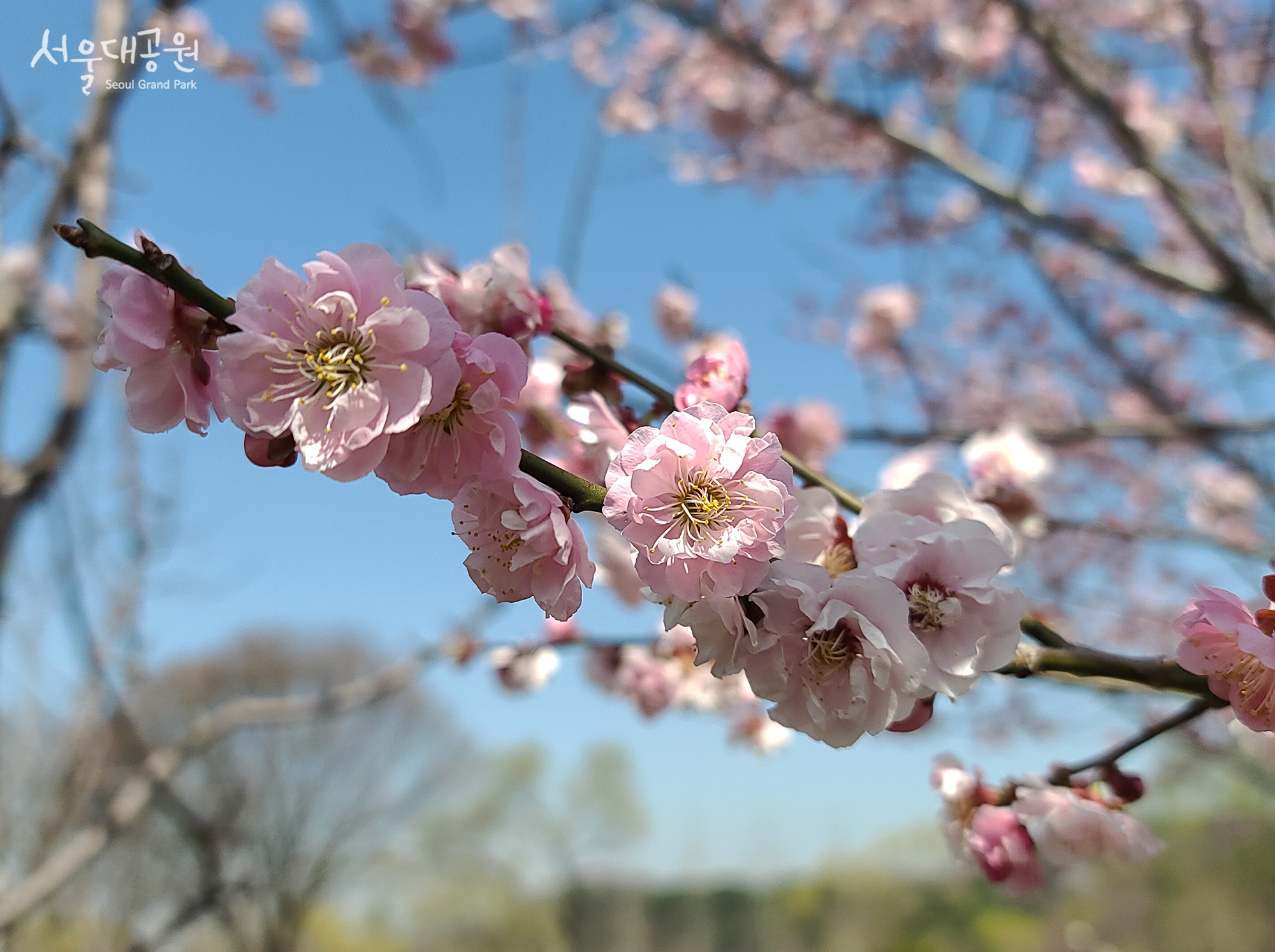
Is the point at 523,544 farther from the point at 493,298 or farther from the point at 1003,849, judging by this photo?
the point at 1003,849

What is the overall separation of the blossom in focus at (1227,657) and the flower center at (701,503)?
0.38 m

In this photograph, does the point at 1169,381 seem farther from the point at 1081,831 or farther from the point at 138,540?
the point at 138,540

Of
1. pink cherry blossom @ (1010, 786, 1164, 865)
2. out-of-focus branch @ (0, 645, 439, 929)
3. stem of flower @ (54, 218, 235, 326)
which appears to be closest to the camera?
stem of flower @ (54, 218, 235, 326)

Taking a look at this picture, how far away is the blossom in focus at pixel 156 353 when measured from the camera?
532 millimetres

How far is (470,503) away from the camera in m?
0.54

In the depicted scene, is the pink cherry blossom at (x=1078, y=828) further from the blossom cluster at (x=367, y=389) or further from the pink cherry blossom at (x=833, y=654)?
the blossom cluster at (x=367, y=389)

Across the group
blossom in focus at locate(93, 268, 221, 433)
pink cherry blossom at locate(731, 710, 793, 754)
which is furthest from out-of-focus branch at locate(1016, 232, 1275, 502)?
blossom in focus at locate(93, 268, 221, 433)

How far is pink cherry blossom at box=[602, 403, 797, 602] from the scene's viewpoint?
1.67 ft

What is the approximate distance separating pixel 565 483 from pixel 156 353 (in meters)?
0.31

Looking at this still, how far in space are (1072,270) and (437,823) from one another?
38.2ft

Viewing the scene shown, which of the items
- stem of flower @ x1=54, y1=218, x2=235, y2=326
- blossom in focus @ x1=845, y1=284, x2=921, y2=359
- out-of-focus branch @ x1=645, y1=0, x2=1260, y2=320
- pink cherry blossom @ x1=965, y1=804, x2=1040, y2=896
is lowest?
blossom in focus @ x1=845, y1=284, x2=921, y2=359

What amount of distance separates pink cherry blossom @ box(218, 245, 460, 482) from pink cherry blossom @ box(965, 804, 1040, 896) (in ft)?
2.24

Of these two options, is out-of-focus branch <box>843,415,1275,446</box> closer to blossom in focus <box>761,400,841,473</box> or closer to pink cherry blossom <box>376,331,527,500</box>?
blossom in focus <box>761,400,841,473</box>

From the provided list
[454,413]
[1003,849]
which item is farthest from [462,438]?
[1003,849]
